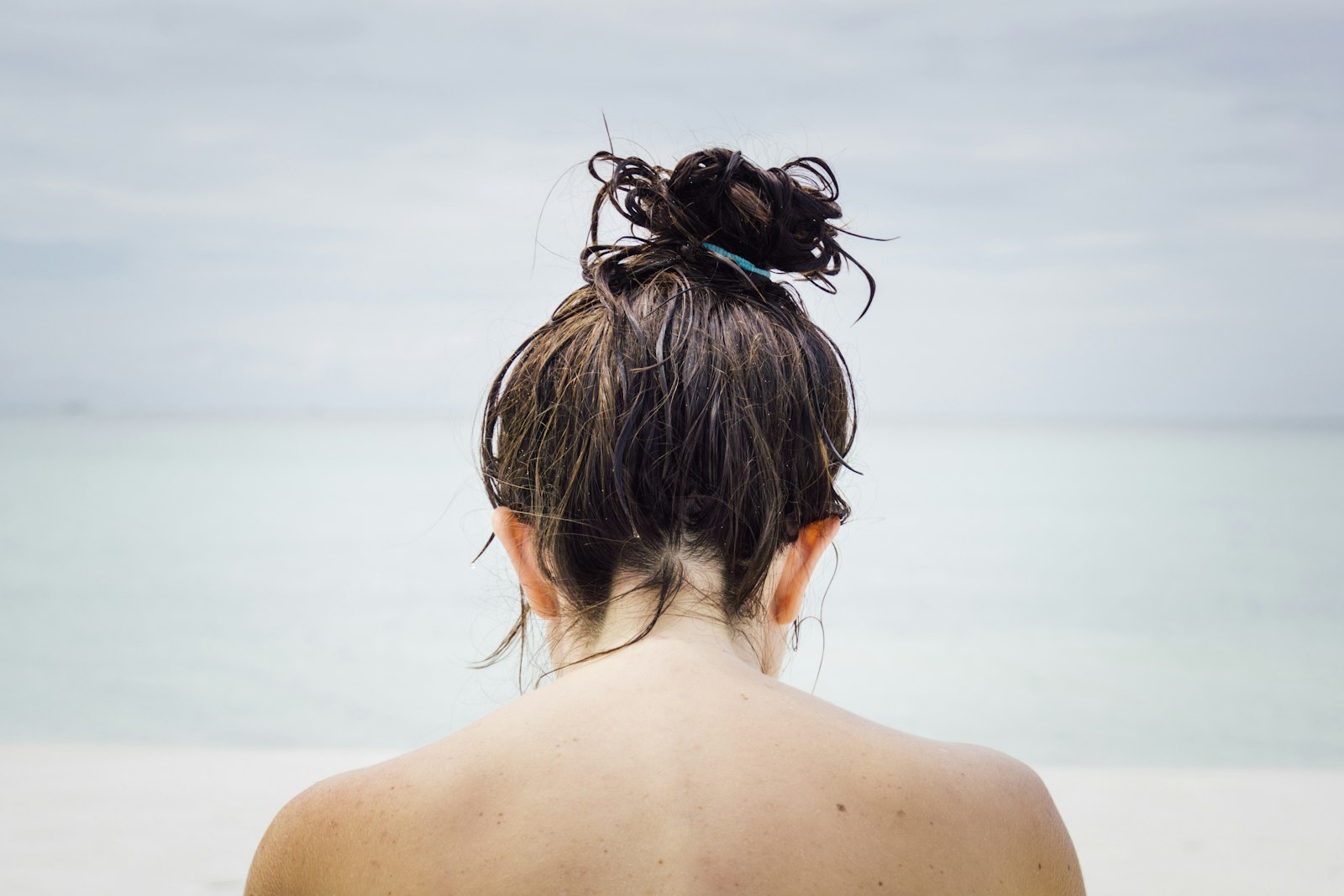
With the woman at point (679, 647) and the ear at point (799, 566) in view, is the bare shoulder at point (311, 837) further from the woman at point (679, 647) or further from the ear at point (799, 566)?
the ear at point (799, 566)

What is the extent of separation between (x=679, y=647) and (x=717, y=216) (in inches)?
18.0

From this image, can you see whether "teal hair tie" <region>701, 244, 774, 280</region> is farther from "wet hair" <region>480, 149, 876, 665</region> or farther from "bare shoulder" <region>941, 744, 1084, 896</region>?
"bare shoulder" <region>941, 744, 1084, 896</region>

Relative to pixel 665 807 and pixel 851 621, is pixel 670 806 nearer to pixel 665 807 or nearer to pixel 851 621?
pixel 665 807

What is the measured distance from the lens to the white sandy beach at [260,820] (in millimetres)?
2254

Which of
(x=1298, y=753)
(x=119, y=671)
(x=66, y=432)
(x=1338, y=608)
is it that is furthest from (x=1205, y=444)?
(x=66, y=432)

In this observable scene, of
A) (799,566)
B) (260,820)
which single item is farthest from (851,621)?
(799,566)

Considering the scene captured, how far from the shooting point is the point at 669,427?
0.79m

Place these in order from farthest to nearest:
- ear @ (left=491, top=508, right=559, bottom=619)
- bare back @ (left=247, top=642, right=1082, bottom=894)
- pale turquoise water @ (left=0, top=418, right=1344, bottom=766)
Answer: pale turquoise water @ (left=0, top=418, right=1344, bottom=766), ear @ (left=491, top=508, right=559, bottom=619), bare back @ (left=247, top=642, right=1082, bottom=894)

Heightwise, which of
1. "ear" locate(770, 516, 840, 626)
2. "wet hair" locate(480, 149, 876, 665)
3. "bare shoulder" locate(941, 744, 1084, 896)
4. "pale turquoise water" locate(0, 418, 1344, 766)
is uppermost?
"wet hair" locate(480, 149, 876, 665)

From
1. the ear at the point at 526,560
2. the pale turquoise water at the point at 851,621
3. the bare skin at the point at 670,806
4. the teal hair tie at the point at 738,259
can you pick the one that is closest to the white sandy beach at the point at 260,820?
the pale turquoise water at the point at 851,621

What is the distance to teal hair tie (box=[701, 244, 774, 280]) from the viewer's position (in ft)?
3.12

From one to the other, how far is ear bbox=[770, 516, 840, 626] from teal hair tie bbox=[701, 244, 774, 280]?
0.25m

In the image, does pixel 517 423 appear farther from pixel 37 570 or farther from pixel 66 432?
pixel 66 432

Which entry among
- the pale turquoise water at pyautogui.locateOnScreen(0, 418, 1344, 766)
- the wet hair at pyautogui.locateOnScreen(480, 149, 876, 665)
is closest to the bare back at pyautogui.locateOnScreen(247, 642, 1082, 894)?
the wet hair at pyautogui.locateOnScreen(480, 149, 876, 665)
